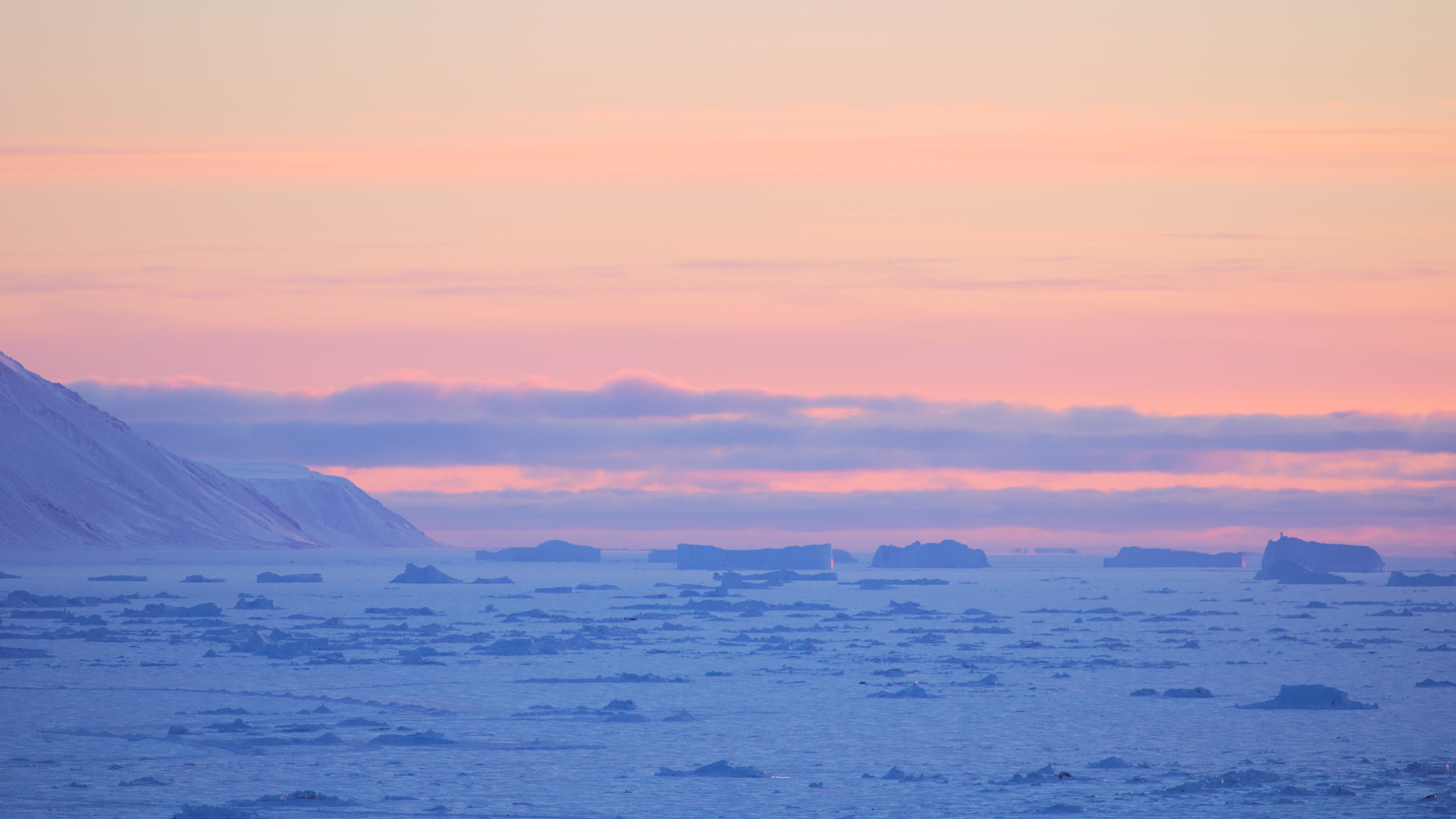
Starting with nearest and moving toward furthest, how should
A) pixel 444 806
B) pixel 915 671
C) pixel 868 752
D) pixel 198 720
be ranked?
pixel 444 806, pixel 868 752, pixel 198 720, pixel 915 671

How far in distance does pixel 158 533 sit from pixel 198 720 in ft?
460

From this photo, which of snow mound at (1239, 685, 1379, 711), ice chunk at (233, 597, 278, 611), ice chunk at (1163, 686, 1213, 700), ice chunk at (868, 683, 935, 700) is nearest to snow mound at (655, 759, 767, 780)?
ice chunk at (868, 683, 935, 700)

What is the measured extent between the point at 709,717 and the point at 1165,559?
109455 millimetres

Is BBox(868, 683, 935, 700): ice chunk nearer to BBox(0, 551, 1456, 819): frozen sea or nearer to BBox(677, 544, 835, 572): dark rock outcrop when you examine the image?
BBox(0, 551, 1456, 819): frozen sea

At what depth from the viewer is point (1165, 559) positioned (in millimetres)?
126125

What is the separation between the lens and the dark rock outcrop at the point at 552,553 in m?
139

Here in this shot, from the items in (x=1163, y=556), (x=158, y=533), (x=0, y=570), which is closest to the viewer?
(x=0, y=570)

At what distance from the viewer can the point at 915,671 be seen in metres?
29.8

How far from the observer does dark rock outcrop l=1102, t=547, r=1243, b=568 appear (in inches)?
4961

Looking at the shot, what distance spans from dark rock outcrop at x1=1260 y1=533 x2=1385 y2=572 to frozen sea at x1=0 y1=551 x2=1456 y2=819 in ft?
115

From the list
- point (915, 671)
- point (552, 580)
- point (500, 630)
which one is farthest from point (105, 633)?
point (552, 580)

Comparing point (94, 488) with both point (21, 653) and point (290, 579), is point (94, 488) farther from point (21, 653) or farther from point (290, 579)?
point (21, 653)

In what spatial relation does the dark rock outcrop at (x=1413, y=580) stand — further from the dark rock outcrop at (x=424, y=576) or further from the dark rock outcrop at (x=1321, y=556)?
the dark rock outcrop at (x=424, y=576)

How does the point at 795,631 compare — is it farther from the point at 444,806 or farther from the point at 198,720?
the point at 444,806
